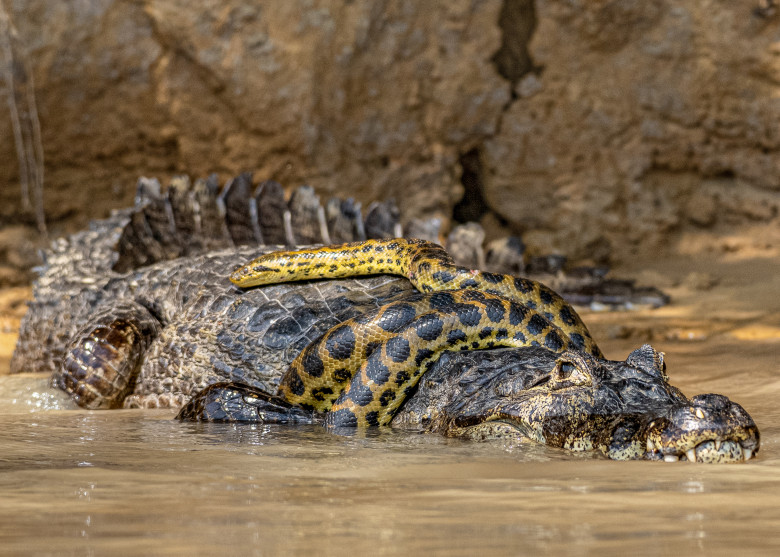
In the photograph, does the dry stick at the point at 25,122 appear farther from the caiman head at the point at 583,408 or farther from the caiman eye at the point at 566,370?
the caiman eye at the point at 566,370

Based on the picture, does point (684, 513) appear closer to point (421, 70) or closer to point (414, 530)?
point (414, 530)

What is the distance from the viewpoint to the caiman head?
8.14ft

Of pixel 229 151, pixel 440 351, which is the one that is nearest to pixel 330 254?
pixel 440 351

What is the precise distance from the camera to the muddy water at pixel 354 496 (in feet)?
5.42

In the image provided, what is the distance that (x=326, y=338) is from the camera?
147 inches

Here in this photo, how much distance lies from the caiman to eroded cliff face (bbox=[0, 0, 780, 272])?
303cm

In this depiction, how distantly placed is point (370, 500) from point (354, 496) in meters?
0.07

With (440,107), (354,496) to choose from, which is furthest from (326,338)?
(440,107)

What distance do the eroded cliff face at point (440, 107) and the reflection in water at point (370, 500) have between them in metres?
6.54

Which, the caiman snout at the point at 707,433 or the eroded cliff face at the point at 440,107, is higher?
the eroded cliff face at the point at 440,107

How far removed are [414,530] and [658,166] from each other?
9.11 meters

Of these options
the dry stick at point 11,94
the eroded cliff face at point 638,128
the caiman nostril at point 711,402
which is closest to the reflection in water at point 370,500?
the caiman nostril at point 711,402

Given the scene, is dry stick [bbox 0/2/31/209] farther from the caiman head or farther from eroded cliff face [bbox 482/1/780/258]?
the caiman head

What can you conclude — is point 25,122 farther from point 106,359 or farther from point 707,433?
point 707,433
